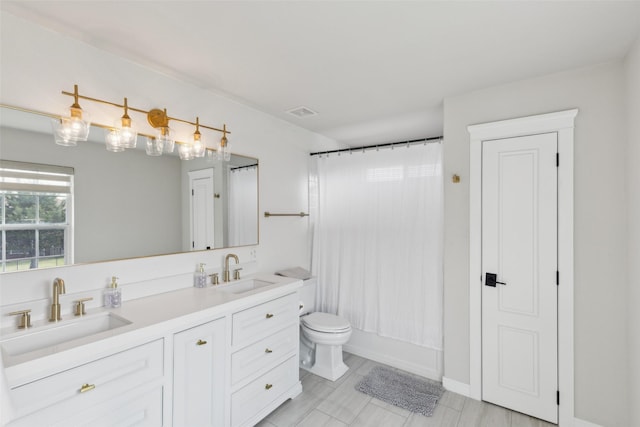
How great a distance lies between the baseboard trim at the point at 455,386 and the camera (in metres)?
2.49

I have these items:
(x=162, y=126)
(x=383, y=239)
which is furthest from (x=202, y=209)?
(x=383, y=239)

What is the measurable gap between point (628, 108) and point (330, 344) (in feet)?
9.05

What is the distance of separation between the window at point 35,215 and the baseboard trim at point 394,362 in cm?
268

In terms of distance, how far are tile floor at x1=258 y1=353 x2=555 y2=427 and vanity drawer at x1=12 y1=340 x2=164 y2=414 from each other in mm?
1103

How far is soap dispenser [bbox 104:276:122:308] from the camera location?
5.79ft

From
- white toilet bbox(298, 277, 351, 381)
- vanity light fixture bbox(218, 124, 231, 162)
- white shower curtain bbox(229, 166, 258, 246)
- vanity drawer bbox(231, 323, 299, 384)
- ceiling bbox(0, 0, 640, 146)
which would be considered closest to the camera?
ceiling bbox(0, 0, 640, 146)

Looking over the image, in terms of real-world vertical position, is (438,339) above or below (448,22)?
below

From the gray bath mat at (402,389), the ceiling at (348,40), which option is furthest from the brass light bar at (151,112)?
the gray bath mat at (402,389)

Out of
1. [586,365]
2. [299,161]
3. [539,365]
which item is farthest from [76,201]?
[586,365]

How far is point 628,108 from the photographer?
74.6 inches

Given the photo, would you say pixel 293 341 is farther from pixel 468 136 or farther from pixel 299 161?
pixel 468 136

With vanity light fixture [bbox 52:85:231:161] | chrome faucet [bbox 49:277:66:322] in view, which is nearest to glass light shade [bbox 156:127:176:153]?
vanity light fixture [bbox 52:85:231:161]

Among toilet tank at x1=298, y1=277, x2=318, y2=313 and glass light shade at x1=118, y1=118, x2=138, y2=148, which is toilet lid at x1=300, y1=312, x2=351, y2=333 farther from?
glass light shade at x1=118, y1=118, x2=138, y2=148

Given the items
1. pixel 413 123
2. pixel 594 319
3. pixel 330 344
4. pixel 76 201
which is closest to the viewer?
pixel 76 201
